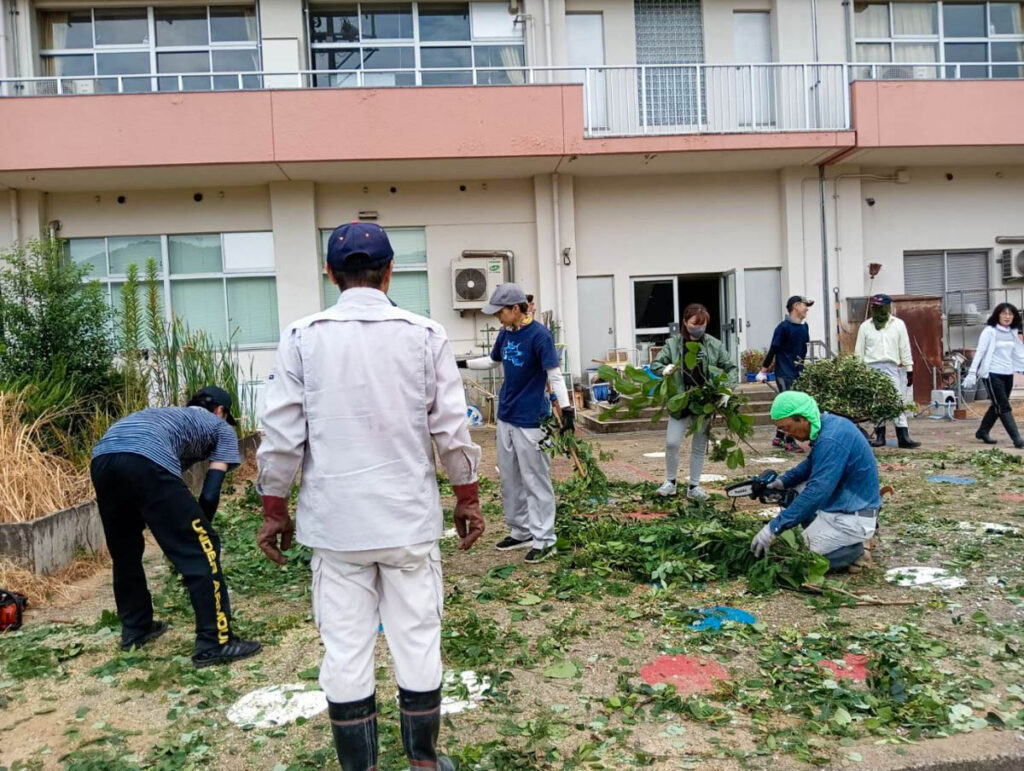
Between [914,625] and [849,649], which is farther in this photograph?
[914,625]

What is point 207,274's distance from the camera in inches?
556

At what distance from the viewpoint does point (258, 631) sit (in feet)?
13.5

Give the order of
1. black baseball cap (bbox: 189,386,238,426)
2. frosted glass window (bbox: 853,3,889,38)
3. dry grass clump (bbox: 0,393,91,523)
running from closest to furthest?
1. black baseball cap (bbox: 189,386,238,426)
2. dry grass clump (bbox: 0,393,91,523)
3. frosted glass window (bbox: 853,3,889,38)

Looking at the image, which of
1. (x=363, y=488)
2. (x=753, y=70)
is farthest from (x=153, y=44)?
(x=363, y=488)

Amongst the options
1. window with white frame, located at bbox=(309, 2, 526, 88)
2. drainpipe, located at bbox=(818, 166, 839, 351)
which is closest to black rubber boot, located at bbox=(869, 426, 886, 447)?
drainpipe, located at bbox=(818, 166, 839, 351)

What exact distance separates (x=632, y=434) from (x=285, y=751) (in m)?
9.63

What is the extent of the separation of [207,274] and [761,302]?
1049cm

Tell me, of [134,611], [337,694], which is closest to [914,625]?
[337,694]

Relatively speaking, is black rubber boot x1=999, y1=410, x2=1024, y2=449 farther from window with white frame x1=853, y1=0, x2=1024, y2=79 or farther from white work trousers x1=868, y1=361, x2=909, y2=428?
window with white frame x1=853, y1=0, x2=1024, y2=79

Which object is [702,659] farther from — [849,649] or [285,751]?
[285,751]

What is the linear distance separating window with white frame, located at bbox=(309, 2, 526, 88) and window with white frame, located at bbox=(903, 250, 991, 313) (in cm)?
854

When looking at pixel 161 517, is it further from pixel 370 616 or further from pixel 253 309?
pixel 253 309

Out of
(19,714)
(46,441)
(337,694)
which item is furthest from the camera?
(46,441)

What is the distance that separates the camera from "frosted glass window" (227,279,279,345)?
1423 centimetres
